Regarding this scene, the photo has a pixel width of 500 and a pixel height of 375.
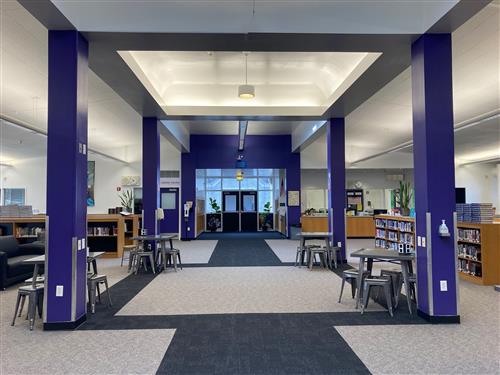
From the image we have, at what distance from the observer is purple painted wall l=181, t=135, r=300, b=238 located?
544 inches

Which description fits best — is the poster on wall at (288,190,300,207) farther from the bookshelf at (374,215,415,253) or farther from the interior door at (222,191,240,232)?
the interior door at (222,191,240,232)

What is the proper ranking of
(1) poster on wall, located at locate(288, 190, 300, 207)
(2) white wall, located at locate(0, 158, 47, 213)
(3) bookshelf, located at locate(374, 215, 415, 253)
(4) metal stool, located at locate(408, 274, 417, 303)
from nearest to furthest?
1. (4) metal stool, located at locate(408, 274, 417, 303)
2. (3) bookshelf, located at locate(374, 215, 415, 253)
3. (1) poster on wall, located at locate(288, 190, 300, 207)
4. (2) white wall, located at locate(0, 158, 47, 213)

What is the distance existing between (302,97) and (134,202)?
9533mm

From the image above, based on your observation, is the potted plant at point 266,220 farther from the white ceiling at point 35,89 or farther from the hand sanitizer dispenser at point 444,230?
the hand sanitizer dispenser at point 444,230

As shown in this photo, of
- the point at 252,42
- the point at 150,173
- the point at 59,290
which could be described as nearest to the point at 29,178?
the point at 150,173

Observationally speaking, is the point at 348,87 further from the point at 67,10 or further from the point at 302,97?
the point at 67,10

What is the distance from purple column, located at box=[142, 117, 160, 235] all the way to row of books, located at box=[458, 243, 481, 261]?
20.5 feet

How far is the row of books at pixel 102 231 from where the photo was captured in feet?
31.4

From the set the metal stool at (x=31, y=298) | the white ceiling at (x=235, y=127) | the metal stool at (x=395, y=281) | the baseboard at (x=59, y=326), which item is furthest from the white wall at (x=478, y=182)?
the metal stool at (x=31, y=298)

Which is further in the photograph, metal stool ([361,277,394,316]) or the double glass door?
the double glass door

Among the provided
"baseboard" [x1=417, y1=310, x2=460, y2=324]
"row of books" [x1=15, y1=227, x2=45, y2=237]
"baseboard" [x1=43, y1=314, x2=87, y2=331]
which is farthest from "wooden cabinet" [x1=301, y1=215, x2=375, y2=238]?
"baseboard" [x1=43, y1=314, x2=87, y2=331]

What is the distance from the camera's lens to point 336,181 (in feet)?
27.9

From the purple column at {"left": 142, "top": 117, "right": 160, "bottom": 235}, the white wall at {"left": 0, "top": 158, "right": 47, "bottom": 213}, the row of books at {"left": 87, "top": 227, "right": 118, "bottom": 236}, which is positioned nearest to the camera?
the purple column at {"left": 142, "top": 117, "right": 160, "bottom": 235}

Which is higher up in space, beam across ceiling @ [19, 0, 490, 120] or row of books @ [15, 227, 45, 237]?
beam across ceiling @ [19, 0, 490, 120]
